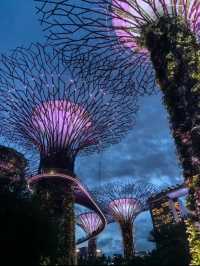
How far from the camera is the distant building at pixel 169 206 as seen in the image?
39.6 m

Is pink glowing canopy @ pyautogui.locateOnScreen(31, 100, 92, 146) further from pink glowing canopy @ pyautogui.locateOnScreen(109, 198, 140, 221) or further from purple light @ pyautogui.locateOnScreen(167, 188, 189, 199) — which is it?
purple light @ pyautogui.locateOnScreen(167, 188, 189, 199)

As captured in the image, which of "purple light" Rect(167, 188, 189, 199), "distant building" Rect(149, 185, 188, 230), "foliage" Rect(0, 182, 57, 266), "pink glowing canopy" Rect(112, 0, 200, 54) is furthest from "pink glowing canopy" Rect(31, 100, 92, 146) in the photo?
"purple light" Rect(167, 188, 189, 199)

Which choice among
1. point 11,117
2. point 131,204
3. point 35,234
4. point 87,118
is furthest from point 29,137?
point 131,204

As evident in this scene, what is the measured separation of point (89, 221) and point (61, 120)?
20.6 metres

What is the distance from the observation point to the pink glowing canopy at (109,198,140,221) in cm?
3559

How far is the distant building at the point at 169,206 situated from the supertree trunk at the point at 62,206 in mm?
15449

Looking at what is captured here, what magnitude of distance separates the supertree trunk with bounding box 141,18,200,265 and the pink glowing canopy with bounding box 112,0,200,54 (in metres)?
0.57

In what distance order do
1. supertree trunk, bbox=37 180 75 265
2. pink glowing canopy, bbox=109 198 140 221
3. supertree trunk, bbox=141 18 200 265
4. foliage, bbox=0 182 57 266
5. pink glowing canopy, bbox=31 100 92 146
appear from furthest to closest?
1. pink glowing canopy, bbox=109 198 140 221
2. pink glowing canopy, bbox=31 100 92 146
3. supertree trunk, bbox=37 180 75 265
4. foliage, bbox=0 182 57 266
5. supertree trunk, bbox=141 18 200 265

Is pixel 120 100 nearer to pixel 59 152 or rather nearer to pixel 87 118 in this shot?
pixel 87 118

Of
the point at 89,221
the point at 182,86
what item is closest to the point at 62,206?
the point at 182,86

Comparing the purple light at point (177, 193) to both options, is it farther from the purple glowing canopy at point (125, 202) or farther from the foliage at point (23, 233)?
the foliage at point (23, 233)

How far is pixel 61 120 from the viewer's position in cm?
2272

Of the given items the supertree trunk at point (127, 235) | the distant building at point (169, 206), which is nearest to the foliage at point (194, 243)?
the distant building at point (169, 206)

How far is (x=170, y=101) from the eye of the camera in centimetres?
1244
